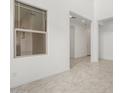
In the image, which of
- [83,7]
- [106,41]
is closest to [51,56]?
[83,7]

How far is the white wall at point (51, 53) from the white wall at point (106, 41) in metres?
3.14

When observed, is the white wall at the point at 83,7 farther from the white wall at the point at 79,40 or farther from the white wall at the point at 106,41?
the white wall at the point at 79,40

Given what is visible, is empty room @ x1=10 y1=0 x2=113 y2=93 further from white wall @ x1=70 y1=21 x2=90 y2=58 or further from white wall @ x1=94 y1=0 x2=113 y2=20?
white wall @ x1=70 y1=21 x2=90 y2=58

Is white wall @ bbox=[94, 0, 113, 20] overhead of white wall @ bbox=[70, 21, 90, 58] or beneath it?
overhead

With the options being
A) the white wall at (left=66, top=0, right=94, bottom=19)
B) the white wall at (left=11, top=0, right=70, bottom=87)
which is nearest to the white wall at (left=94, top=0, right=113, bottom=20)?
the white wall at (left=66, top=0, right=94, bottom=19)

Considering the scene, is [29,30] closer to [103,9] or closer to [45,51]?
[45,51]

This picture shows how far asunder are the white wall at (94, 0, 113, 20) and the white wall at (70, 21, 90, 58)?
7.10 feet

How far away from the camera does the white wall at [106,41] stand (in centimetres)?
727

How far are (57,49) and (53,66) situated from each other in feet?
2.07

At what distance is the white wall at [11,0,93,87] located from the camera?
291cm

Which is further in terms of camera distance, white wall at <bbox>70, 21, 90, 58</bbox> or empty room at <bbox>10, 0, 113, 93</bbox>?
white wall at <bbox>70, 21, 90, 58</bbox>

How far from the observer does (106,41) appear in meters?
7.49

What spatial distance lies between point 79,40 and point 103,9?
10.8 ft
